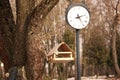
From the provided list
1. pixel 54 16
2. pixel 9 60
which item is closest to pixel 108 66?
pixel 54 16

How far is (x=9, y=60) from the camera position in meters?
10.9

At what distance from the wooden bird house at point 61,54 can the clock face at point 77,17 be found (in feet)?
24.1

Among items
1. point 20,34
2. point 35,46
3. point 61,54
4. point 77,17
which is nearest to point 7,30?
point 20,34

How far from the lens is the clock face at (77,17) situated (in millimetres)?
9172

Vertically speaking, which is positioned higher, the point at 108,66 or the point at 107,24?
the point at 107,24

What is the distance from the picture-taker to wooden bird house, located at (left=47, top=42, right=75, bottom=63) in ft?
54.4

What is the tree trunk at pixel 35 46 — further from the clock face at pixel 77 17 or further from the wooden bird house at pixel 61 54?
the wooden bird house at pixel 61 54

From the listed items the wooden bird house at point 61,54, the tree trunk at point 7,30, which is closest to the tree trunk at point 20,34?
the tree trunk at point 7,30

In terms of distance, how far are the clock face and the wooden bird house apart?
733cm

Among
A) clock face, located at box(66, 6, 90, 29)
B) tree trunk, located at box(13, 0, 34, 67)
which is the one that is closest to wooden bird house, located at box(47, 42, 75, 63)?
tree trunk, located at box(13, 0, 34, 67)

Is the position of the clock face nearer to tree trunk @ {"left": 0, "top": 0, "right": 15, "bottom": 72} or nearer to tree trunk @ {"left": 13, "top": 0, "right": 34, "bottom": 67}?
tree trunk @ {"left": 13, "top": 0, "right": 34, "bottom": 67}

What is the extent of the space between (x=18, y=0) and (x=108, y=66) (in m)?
28.7

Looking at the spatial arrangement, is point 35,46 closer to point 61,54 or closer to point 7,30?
point 7,30

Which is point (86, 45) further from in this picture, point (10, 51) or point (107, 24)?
point (10, 51)
